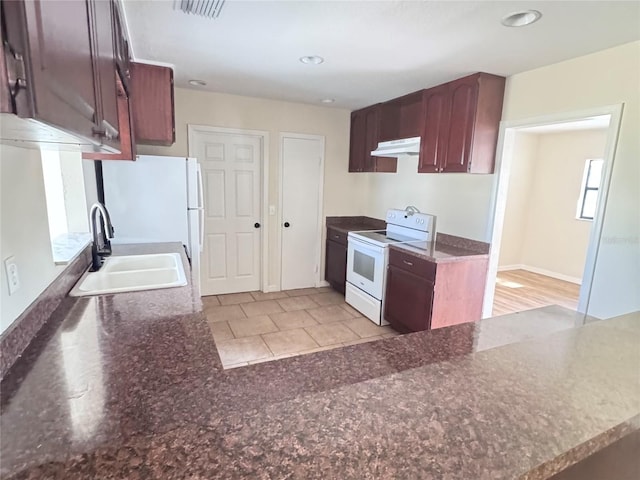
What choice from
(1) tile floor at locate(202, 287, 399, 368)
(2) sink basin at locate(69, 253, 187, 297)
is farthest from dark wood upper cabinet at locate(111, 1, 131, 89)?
(1) tile floor at locate(202, 287, 399, 368)

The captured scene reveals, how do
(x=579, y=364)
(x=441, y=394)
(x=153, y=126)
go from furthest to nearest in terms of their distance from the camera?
(x=153, y=126) < (x=579, y=364) < (x=441, y=394)

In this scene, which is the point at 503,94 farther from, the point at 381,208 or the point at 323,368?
the point at 323,368

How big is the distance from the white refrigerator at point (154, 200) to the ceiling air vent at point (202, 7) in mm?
1306

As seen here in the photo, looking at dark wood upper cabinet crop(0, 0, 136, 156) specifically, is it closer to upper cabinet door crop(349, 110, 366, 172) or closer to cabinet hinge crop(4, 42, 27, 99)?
cabinet hinge crop(4, 42, 27, 99)

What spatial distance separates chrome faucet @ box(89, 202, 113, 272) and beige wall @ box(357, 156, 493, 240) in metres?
2.99

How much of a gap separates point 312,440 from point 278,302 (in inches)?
141

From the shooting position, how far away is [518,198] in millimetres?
5828

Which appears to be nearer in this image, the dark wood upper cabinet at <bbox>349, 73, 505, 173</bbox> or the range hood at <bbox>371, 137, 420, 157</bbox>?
the dark wood upper cabinet at <bbox>349, 73, 505, 173</bbox>

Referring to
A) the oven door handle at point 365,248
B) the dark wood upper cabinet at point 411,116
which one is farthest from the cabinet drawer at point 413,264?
the dark wood upper cabinet at point 411,116

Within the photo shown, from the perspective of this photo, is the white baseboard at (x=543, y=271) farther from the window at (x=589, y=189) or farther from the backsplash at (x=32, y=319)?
the backsplash at (x=32, y=319)

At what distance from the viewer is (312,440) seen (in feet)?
2.00

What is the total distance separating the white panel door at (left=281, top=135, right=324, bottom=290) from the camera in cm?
436

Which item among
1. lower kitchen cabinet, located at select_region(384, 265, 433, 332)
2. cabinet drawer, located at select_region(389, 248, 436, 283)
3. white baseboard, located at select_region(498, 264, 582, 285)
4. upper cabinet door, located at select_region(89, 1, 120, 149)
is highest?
upper cabinet door, located at select_region(89, 1, 120, 149)

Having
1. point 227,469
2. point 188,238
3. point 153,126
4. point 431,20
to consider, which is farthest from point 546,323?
point 153,126
